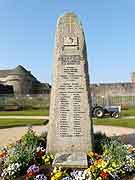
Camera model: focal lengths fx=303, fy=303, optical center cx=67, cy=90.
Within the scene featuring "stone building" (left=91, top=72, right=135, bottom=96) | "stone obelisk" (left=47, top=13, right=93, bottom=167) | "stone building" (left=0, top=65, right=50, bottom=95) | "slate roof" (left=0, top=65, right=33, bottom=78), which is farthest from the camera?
"slate roof" (left=0, top=65, right=33, bottom=78)

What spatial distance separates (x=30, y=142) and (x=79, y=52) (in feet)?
8.53

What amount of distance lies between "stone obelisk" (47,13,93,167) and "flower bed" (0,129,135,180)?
433 millimetres

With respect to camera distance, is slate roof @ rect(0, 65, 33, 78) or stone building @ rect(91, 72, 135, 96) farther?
slate roof @ rect(0, 65, 33, 78)

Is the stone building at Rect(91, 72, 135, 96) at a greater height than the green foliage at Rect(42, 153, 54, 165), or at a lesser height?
greater

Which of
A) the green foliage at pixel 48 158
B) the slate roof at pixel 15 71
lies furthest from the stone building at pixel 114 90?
the slate roof at pixel 15 71

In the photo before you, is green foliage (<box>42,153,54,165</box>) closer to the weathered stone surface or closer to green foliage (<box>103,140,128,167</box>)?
the weathered stone surface

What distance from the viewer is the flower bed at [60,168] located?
5.87 meters

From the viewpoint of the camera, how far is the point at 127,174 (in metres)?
6.27

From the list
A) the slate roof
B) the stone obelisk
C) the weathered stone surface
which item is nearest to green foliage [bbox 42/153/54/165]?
the weathered stone surface

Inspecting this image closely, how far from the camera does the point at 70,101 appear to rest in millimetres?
7438

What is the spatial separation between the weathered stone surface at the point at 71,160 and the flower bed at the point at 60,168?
122 mm

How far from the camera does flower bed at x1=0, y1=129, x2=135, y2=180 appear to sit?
Result: 19.2 feet

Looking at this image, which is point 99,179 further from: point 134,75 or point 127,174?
point 134,75

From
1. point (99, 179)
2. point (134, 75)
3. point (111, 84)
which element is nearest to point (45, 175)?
point (99, 179)
